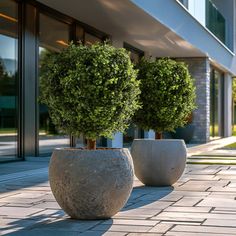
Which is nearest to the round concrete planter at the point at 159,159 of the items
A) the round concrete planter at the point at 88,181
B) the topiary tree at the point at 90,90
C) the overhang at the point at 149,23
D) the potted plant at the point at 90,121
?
the topiary tree at the point at 90,90

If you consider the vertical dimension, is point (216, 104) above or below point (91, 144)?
above

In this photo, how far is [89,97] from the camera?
6.57 meters

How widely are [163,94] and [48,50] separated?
7.12 meters

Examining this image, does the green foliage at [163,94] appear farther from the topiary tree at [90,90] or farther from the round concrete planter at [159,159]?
the topiary tree at [90,90]

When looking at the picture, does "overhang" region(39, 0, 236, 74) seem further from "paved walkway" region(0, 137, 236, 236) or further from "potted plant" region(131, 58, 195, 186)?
"paved walkway" region(0, 137, 236, 236)

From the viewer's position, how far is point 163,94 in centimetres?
968

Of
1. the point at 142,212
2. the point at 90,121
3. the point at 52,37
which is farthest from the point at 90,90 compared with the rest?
the point at 52,37

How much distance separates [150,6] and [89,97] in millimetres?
10136

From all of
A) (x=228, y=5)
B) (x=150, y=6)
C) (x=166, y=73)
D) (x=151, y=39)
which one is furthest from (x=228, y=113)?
(x=166, y=73)

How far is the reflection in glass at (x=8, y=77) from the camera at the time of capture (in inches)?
549

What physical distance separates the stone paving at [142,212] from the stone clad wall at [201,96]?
16208 millimetres

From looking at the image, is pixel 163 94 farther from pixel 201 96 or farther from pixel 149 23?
pixel 201 96

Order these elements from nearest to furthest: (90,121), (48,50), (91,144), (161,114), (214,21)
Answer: (90,121) < (91,144) < (161,114) < (48,50) < (214,21)

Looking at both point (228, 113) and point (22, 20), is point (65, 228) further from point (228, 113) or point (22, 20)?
point (228, 113)
